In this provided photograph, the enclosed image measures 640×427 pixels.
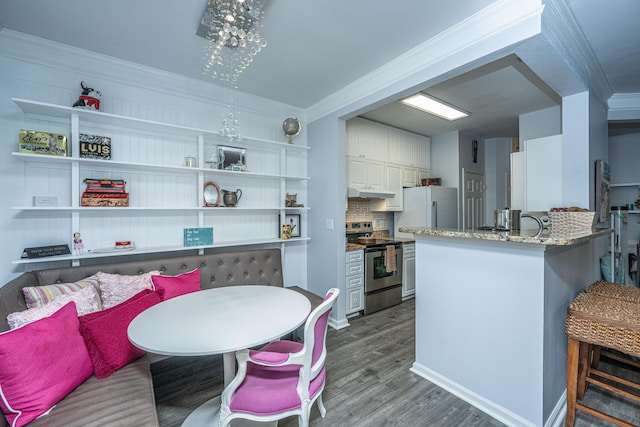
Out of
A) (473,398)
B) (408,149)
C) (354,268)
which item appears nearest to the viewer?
(473,398)

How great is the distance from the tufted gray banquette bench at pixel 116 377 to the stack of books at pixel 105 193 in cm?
54

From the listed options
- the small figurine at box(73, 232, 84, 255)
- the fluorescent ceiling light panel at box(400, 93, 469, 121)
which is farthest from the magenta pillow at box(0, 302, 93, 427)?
A: the fluorescent ceiling light panel at box(400, 93, 469, 121)

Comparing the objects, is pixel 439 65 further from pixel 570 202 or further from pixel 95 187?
pixel 95 187

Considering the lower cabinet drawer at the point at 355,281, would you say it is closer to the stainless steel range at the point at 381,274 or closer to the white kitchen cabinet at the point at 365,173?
the stainless steel range at the point at 381,274

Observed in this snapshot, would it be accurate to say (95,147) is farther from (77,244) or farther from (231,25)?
(231,25)

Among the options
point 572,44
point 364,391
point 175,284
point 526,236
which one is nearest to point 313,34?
point 572,44

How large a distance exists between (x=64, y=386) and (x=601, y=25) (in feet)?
12.7

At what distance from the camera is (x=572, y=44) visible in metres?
2.00

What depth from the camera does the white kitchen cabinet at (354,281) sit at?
3371mm

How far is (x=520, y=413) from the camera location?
→ 170 centimetres

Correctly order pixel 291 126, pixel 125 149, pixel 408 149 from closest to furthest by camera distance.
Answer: pixel 125 149 < pixel 291 126 < pixel 408 149

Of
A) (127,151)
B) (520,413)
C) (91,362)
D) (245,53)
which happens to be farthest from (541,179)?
(127,151)

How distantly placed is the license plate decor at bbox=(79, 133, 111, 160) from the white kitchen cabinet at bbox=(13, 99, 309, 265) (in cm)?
5

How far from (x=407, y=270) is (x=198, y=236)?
2.89 m
